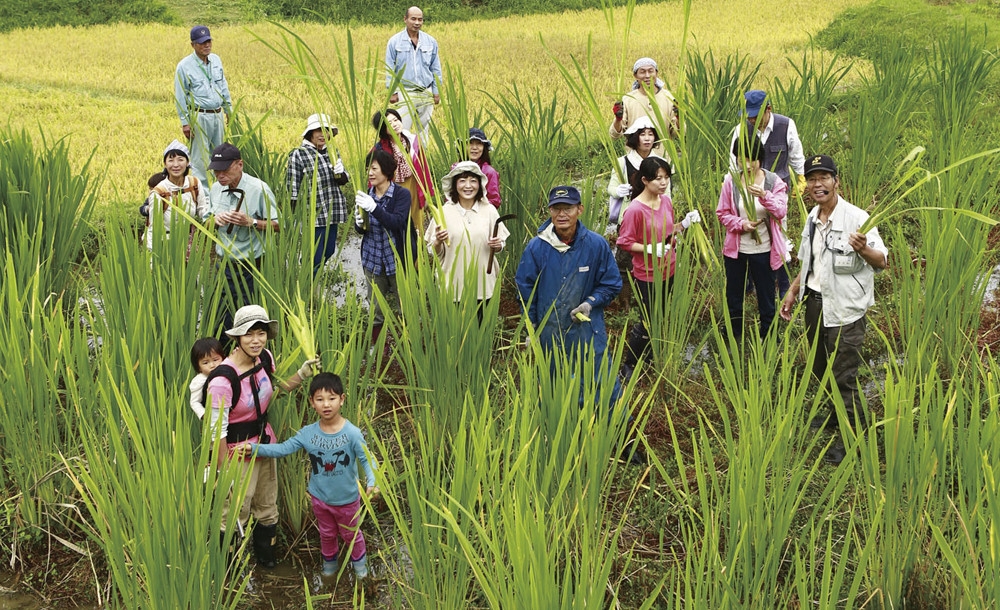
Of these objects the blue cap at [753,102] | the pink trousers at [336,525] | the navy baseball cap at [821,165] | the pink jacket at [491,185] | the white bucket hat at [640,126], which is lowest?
the pink trousers at [336,525]

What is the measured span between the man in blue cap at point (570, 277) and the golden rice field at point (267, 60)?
13.7ft

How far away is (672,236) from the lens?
15.2ft

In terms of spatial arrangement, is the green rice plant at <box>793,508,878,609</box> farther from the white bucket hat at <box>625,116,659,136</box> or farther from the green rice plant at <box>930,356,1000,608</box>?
the white bucket hat at <box>625,116,659,136</box>

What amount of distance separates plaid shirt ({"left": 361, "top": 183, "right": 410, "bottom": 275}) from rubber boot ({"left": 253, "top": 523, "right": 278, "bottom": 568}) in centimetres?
163

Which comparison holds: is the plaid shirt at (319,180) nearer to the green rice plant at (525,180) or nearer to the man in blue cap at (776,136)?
the green rice plant at (525,180)

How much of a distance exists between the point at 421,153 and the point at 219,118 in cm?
323

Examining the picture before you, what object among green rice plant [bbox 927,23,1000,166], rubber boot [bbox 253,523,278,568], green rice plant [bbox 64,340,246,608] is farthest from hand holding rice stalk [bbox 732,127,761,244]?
green rice plant [bbox 64,340,246,608]

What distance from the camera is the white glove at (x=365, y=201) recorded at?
477 cm

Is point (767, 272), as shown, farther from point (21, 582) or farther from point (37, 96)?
point (37, 96)

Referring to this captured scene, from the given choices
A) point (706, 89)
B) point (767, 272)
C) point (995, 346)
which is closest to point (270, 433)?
point (767, 272)

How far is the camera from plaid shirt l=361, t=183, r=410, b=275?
5.04m

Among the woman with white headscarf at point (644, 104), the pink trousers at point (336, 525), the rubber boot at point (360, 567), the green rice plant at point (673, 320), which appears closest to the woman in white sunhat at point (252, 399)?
the pink trousers at point (336, 525)

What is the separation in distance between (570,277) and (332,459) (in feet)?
4.26

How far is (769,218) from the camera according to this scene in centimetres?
490
